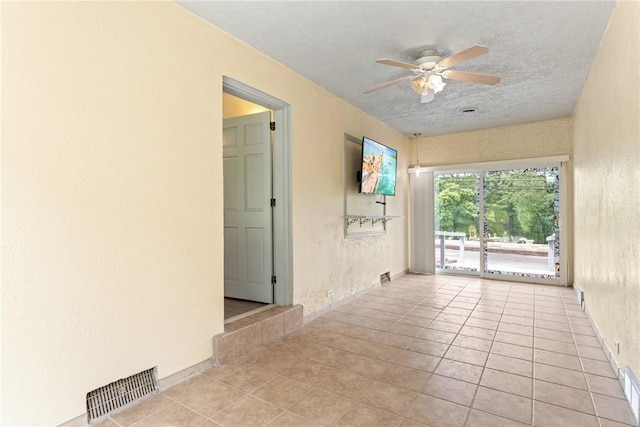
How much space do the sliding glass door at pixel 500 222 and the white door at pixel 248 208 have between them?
395 cm

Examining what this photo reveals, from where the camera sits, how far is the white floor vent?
6.27ft

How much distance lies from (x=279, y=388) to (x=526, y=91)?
4211 millimetres

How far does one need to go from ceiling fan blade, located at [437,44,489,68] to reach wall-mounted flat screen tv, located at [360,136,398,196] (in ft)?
5.50

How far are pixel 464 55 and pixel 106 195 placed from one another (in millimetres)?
2594

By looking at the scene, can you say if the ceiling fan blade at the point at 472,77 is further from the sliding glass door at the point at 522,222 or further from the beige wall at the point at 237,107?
the sliding glass door at the point at 522,222

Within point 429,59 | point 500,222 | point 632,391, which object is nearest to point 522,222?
point 500,222

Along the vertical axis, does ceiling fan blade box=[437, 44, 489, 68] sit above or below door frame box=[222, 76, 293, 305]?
above

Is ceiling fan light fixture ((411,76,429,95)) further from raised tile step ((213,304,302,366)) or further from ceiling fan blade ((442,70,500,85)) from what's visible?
raised tile step ((213,304,302,366))

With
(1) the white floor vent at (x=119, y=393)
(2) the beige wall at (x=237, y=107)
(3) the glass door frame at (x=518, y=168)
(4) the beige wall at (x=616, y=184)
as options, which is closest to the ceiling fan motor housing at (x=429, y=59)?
(4) the beige wall at (x=616, y=184)

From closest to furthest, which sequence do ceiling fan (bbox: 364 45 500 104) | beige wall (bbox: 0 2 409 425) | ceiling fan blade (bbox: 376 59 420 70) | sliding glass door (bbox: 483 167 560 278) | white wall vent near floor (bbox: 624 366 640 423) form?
beige wall (bbox: 0 2 409 425) < white wall vent near floor (bbox: 624 366 640 423) < ceiling fan blade (bbox: 376 59 420 70) < ceiling fan (bbox: 364 45 500 104) < sliding glass door (bbox: 483 167 560 278)

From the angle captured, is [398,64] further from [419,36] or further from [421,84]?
[421,84]

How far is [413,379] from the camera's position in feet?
7.74

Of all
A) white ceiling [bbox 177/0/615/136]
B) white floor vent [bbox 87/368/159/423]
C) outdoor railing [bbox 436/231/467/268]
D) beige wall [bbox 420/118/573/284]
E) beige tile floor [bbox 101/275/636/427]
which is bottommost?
beige tile floor [bbox 101/275/636/427]

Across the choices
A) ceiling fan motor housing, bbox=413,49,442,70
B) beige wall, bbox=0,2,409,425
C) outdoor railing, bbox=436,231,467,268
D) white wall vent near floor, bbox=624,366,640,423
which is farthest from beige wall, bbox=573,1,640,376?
beige wall, bbox=0,2,409,425
